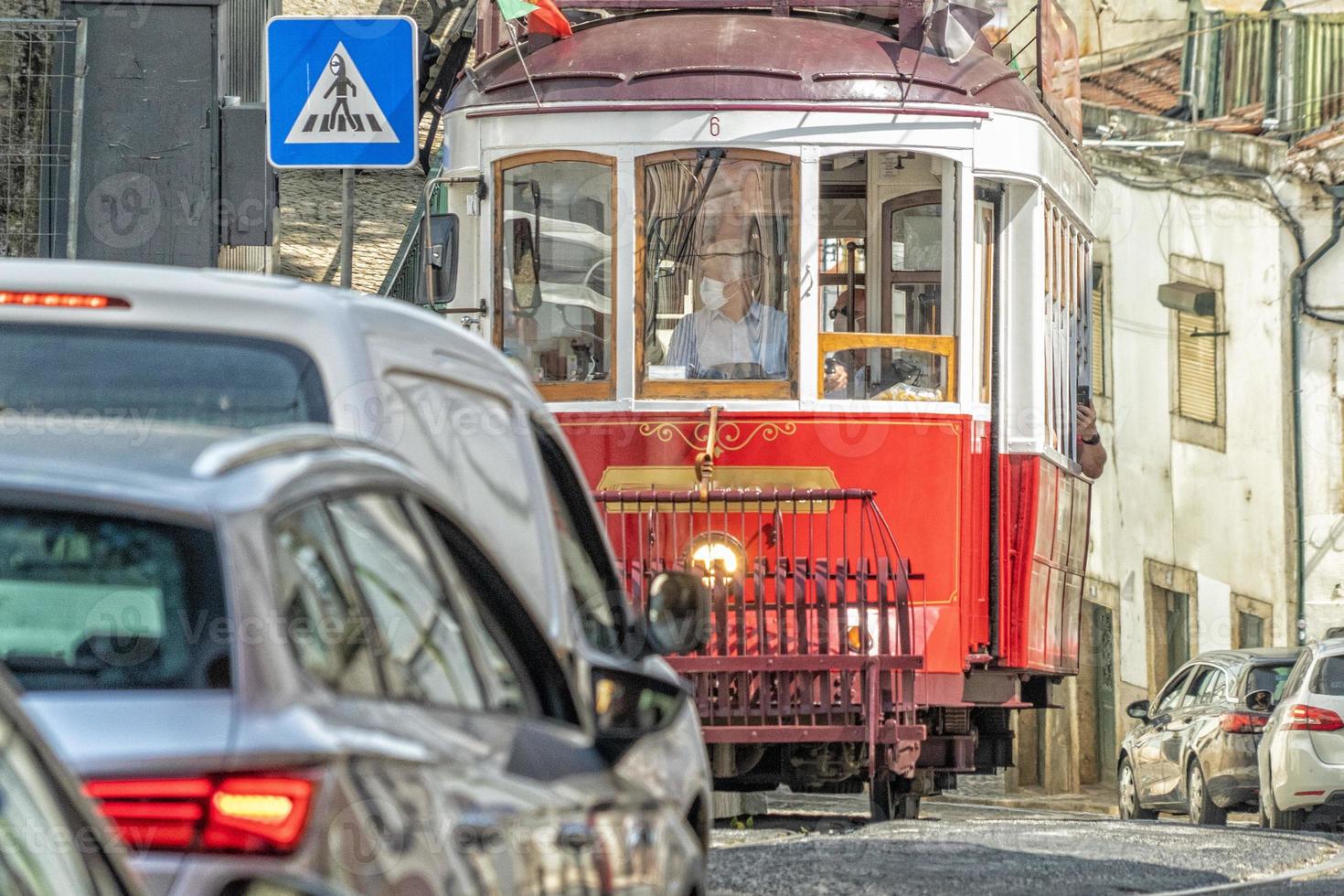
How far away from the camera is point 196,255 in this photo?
→ 1692 cm

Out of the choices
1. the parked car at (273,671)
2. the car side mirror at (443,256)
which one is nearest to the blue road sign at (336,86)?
the car side mirror at (443,256)

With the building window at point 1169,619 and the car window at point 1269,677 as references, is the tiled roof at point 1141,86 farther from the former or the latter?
the car window at point 1269,677

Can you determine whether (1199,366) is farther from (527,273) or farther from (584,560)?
(584,560)

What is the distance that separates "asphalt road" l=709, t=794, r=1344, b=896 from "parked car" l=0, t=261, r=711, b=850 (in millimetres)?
3926

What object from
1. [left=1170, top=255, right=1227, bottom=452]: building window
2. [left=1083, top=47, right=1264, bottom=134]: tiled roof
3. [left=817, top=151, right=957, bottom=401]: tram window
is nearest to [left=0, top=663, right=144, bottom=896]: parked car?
[left=817, top=151, right=957, bottom=401]: tram window

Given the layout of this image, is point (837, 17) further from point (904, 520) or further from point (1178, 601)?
point (1178, 601)

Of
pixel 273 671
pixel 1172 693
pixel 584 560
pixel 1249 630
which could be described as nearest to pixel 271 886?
pixel 273 671

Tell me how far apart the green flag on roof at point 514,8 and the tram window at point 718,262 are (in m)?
0.96

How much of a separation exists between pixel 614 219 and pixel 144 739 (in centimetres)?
915

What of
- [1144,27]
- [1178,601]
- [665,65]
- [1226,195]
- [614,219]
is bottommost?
[1178,601]

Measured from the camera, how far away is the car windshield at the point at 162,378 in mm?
5051

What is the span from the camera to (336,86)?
1052 centimetres

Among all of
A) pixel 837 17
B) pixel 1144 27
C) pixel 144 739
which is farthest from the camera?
pixel 1144 27

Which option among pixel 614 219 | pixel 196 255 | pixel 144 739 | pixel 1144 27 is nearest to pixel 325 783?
pixel 144 739
